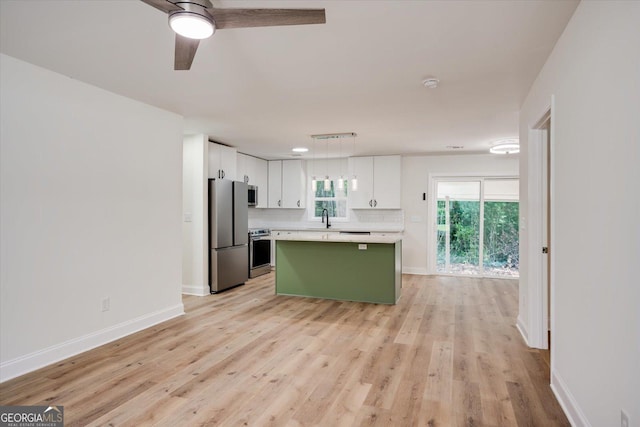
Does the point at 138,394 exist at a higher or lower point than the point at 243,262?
lower

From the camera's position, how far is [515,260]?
6801 mm

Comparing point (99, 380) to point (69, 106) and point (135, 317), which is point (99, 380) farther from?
point (69, 106)

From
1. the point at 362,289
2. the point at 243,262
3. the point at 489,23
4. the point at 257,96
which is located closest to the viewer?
the point at 489,23

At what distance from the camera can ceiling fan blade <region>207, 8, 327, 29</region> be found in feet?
5.55

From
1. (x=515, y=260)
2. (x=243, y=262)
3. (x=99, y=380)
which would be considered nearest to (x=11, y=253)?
(x=99, y=380)

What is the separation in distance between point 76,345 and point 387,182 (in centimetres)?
560

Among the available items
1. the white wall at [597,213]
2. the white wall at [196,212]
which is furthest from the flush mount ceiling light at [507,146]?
the white wall at [196,212]

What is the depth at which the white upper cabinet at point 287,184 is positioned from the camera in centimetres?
784

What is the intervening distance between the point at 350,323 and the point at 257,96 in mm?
2645

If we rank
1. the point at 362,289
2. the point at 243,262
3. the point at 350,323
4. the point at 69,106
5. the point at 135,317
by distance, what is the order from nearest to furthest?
the point at 69,106 → the point at 135,317 → the point at 350,323 → the point at 362,289 → the point at 243,262

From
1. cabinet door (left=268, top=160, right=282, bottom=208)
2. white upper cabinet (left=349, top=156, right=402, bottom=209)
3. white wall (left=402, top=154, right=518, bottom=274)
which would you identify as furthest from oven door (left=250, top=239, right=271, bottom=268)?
white wall (left=402, top=154, right=518, bottom=274)

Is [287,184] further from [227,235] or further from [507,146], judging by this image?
[507,146]

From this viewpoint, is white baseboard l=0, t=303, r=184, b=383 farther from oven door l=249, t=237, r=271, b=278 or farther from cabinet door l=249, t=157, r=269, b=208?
cabinet door l=249, t=157, r=269, b=208

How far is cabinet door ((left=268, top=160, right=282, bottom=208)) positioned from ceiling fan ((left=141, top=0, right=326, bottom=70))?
604 cm
